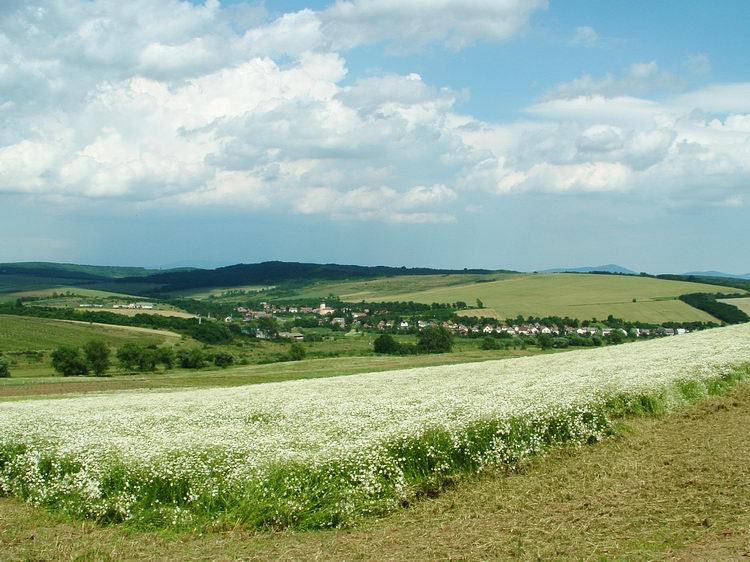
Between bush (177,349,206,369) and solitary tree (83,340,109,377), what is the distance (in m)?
8.30

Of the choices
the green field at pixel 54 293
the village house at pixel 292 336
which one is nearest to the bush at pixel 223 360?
the village house at pixel 292 336

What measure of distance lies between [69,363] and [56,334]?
28259 mm

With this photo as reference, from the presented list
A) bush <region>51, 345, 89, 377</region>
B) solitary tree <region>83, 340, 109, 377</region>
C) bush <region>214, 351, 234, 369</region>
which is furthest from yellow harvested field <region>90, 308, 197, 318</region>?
bush <region>51, 345, 89, 377</region>

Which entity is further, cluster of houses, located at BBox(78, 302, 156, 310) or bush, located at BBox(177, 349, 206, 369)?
cluster of houses, located at BBox(78, 302, 156, 310)

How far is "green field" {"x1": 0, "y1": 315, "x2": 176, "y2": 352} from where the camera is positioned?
84812 millimetres

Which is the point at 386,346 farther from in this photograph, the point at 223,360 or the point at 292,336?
the point at 292,336

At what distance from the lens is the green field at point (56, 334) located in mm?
84812

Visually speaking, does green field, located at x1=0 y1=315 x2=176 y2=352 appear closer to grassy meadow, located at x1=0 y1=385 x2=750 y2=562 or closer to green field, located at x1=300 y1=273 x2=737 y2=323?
green field, located at x1=300 y1=273 x2=737 y2=323

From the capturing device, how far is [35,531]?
424 inches

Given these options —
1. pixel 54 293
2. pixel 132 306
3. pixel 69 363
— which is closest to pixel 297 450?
pixel 69 363

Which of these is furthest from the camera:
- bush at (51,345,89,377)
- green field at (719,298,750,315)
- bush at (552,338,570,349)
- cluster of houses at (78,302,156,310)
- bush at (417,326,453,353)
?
cluster of houses at (78,302,156,310)

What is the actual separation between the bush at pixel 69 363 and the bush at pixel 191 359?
10695 millimetres

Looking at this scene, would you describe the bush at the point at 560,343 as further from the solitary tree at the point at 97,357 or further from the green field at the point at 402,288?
→ the green field at the point at 402,288

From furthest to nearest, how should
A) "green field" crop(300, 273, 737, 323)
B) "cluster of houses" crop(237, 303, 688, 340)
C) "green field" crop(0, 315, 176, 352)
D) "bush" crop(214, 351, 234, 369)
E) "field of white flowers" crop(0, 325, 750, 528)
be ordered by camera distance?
"green field" crop(300, 273, 737, 323), "green field" crop(0, 315, 176, 352), "cluster of houses" crop(237, 303, 688, 340), "bush" crop(214, 351, 234, 369), "field of white flowers" crop(0, 325, 750, 528)
